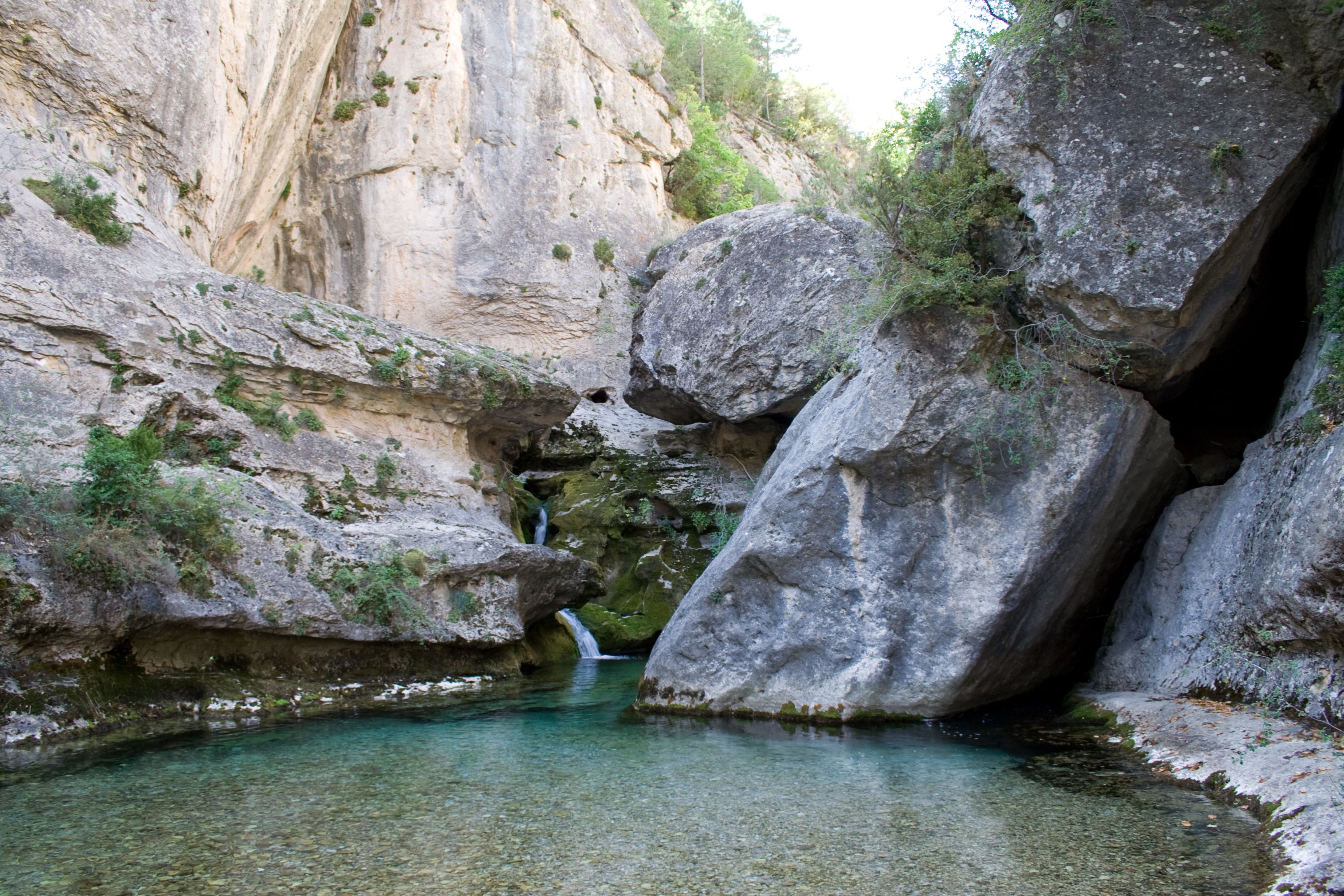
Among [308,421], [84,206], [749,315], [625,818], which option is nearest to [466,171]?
[749,315]

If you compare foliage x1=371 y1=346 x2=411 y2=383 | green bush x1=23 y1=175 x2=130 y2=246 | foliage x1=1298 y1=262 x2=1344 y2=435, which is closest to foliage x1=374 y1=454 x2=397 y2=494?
foliage x1=371 y1=346 x2=411 y2=383

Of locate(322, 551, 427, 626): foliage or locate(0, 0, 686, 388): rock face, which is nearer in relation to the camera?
locate(322, 551, 427, 626): foliage

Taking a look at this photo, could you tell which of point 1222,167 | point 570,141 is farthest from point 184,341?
point 570,141

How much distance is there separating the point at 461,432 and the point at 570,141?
39.2ft

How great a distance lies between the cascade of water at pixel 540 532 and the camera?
18.7m

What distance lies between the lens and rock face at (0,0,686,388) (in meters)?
22.1

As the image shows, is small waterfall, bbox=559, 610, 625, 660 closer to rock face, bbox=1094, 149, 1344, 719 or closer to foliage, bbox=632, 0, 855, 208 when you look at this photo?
rock face, bbox=1094, 149, 1344, 719

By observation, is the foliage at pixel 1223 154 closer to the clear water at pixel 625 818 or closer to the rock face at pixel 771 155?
the clear water at pixel 625 818

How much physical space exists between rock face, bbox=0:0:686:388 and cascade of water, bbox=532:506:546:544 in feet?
17.1

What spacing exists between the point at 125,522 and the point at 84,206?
5.29m

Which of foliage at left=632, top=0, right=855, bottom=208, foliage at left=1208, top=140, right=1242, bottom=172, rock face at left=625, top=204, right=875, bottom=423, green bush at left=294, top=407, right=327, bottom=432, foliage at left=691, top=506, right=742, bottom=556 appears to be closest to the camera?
foliage at left=1208, top=140, right=1242, bottom=172

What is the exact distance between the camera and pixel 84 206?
1238 centimetres

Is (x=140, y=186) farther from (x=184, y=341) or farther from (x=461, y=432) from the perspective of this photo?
(x=461, y=432)

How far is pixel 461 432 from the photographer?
640 inches
